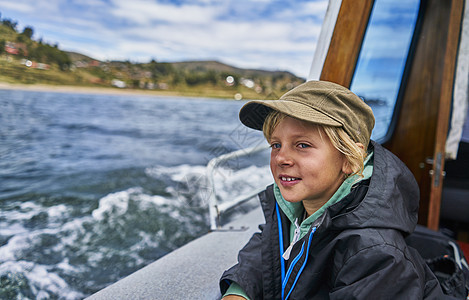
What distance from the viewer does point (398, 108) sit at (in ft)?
9.96

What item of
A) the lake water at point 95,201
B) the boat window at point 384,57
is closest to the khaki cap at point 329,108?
the lake water at point 95,201

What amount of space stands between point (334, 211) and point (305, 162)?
155mm

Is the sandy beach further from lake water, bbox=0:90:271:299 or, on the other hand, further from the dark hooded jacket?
the dark hooded jacket

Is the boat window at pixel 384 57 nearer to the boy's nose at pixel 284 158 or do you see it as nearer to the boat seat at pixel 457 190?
the boat seat at pixel 457 190

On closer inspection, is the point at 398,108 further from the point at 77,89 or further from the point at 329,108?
the point at 77,89

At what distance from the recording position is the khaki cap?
0.84 meters

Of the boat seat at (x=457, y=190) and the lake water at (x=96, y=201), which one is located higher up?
the boat seat at (x=457, y=190)

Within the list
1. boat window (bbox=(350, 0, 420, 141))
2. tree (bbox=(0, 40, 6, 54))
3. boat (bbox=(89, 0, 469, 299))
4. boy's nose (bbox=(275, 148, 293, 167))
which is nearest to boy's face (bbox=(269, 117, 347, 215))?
boy's nose (bbox=(275, 148, 293, 167))

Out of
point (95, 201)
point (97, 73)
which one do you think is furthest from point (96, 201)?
point (97, 73)

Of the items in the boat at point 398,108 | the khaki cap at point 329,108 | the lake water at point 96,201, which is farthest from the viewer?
the lake water at point 96,201

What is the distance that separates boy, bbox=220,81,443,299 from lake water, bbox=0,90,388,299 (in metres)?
0.66

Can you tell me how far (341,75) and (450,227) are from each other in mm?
1750

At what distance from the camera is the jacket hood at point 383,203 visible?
0.78 m

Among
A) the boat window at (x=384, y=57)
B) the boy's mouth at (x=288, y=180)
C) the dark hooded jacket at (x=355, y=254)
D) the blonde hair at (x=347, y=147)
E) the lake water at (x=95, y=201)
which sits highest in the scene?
the boat window at (x=384, y=57)
